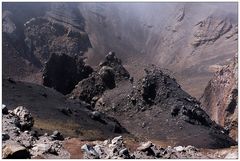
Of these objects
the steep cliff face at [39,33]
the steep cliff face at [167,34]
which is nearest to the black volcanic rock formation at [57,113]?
the steep cliff face at [167,34]

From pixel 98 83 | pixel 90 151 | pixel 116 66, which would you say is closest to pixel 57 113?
pixel 98 83

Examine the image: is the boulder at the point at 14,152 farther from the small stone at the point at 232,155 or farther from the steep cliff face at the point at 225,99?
the steep cliff face at the point at 225,99

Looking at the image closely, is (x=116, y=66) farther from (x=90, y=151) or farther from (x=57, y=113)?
(x=90, y=151)

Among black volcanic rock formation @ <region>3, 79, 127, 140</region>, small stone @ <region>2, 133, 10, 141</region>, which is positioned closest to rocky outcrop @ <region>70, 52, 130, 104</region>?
black volcanic rock formation @ <region>3, 79, 127, 140</region>

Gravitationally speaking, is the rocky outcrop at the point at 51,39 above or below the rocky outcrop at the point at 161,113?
above

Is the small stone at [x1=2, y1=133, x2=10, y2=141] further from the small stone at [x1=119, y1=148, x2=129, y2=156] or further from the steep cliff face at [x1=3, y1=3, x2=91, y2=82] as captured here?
the steep cliff face at [x1=3, y1=3, x2=91, y2=82]
